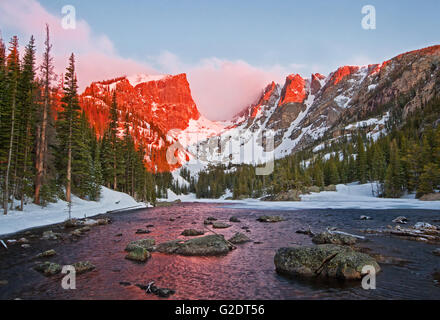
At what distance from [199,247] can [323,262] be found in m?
7.58

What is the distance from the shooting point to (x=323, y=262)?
10.6 m

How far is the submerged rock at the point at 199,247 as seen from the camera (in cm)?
1477

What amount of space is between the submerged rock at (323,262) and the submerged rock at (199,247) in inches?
178

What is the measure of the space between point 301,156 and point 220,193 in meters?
86.7

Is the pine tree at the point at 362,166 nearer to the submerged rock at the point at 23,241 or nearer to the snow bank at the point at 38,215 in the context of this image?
the snow bank at the point at 38,215

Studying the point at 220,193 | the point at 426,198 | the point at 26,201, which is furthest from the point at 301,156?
the point at 26,201

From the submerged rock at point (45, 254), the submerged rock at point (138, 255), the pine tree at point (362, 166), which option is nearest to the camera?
the submerged rock at point (138, 255)

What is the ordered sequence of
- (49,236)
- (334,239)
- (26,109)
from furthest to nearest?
(26,109) < (49,236) < (334,239)

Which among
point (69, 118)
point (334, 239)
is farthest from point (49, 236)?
point (69, 118)

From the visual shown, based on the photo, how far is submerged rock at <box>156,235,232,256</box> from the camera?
14.8 meters

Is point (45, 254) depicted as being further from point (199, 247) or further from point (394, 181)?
point (394, 181)

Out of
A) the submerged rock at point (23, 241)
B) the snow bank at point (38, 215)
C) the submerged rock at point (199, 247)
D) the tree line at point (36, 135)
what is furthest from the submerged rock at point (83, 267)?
the tree line at point (36, 135)
